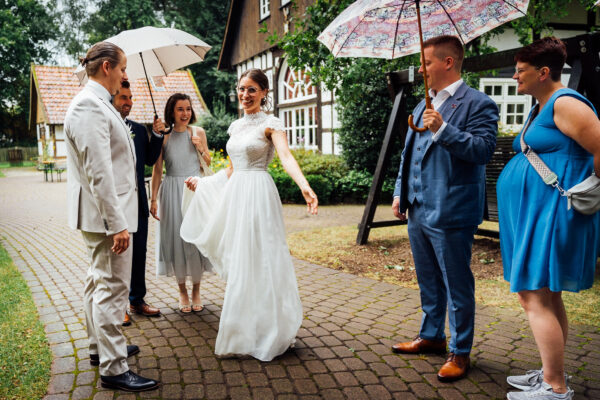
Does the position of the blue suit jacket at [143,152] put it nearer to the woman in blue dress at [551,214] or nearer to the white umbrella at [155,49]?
the white umbrella at [155,49]

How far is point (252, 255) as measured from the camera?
10.9 feet

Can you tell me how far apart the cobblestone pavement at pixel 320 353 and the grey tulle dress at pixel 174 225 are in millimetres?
447

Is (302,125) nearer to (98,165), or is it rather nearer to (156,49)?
(156,49)

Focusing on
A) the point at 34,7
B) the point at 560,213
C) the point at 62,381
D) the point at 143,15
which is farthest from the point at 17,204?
the point at 34,7

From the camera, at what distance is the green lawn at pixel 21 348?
2971mm

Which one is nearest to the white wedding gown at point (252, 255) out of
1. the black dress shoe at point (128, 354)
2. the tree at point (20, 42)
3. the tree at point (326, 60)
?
the black dress shoe at point (128, 354)

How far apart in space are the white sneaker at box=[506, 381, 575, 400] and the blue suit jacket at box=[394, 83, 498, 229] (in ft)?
3.36

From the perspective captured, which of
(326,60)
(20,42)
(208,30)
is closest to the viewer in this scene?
(326,60)

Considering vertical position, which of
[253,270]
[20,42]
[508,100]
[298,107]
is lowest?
[253,270]

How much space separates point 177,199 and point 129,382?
72.4 inches

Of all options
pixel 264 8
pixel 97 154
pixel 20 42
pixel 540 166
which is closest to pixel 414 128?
pixel 540 166

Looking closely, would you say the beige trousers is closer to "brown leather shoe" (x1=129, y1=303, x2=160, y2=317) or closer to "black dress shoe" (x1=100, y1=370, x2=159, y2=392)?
"black dress shoe" (x1=100, y1=370, x2=159, y2=392)

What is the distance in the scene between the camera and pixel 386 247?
22.9 ft

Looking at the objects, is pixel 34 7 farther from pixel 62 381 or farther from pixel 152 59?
pixel 62 381
